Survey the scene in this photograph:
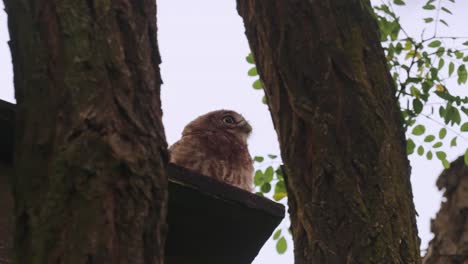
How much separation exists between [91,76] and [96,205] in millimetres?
415

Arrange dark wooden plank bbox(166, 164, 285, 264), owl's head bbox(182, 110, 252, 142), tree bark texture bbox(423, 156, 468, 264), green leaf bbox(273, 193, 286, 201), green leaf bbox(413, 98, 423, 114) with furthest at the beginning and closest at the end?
owl's head bbox(182, 110, 252, 142)
tree bark texture bbox(423, 156, 468, 264)
green leaf bbox(273, 193, 286, 201)
green leaf bbox(413, 98, 423, 114)
dark wooden plank bbox(166, 164, 285, 264)

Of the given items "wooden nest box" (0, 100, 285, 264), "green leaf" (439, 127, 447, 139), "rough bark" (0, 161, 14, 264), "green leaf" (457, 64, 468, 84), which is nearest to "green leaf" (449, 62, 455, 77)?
"green leaf" (457, 64, 468, 84)

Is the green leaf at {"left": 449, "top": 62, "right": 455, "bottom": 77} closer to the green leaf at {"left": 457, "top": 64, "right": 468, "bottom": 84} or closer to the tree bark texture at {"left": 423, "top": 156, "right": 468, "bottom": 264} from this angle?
the green leaf at {"left": 457, "top": 64, "right": 468, "bottom": 84}

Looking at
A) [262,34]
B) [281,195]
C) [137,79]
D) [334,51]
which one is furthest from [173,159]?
[137,79]

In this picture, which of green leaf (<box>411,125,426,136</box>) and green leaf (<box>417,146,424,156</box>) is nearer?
green leaf (<box>411,125,426,136</box>)

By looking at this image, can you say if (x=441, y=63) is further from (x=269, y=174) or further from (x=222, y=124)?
(x=222, y=124)

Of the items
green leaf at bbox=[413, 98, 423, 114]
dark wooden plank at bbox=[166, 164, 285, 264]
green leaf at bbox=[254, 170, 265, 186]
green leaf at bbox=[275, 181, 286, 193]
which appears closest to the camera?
dark wooden plank at bbox=[166, 164, 285, 264]

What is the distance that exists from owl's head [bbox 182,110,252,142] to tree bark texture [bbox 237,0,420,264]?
3.62 m

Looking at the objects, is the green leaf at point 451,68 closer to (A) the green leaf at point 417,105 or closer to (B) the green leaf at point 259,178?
(A) the green leaf at point 417,105

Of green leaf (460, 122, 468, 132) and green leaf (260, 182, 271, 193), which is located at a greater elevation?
green leaf (460, 122, 468, 132)

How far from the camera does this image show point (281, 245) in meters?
5.76

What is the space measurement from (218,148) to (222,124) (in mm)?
878

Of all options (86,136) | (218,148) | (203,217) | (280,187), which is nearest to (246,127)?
(218,148)

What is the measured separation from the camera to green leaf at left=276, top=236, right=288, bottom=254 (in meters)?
5.71
